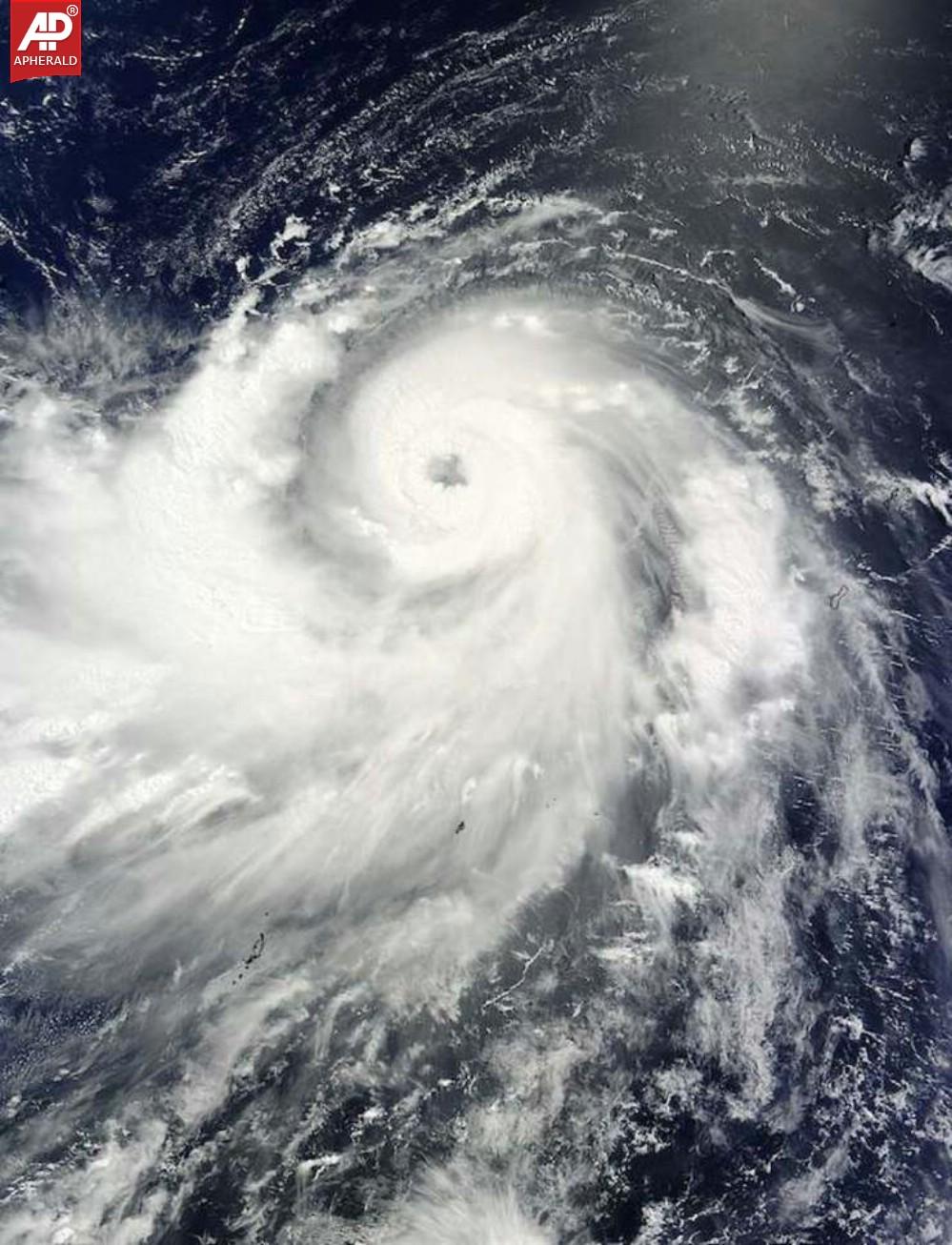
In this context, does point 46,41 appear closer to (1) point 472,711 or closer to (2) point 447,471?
(2) point 447,471

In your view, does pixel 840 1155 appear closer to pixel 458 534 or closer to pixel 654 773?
pixel 654 773

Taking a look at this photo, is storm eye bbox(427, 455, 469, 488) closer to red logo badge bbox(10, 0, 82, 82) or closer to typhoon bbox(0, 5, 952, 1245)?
typhoon bbox(0, 5, 952, 1245)

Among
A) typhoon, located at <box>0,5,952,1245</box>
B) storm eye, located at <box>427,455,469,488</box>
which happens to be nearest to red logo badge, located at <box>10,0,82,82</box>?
typhoon, located at <box>0,5,952,1245</box>

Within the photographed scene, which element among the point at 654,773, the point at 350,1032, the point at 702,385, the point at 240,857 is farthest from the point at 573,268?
the point at 350,1032

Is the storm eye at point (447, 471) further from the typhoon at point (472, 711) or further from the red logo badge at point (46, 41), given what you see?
the red logo badge at point (46, 41)

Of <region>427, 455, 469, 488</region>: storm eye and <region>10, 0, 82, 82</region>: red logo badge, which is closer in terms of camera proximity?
<region>427, 455, 469, 488</region>: storm eye
